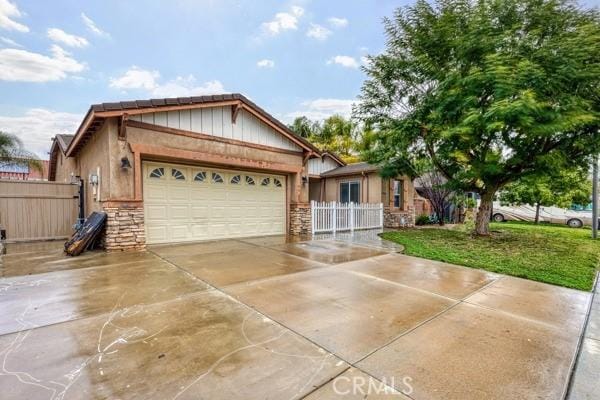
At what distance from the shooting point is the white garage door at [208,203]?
7809 mm

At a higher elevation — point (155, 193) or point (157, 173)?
point (157, 173)

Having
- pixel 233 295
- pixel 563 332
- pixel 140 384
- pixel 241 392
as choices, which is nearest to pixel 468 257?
pixel 563 332

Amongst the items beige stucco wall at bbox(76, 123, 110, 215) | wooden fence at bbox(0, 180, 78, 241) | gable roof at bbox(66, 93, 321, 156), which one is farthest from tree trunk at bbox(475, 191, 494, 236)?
wooden fence at bbox(0, 180, 78, 241)

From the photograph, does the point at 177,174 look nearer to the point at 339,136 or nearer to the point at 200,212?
the point at 200,212

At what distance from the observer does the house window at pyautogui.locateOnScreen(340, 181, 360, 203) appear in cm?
1389

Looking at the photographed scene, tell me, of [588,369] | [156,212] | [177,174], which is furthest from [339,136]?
[588,369]

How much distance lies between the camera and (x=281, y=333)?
2748mm

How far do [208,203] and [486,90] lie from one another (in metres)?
8.73

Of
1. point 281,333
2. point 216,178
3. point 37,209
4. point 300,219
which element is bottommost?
point 281,333

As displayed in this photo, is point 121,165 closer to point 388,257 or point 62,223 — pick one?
point 62,223

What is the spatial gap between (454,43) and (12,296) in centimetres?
1177

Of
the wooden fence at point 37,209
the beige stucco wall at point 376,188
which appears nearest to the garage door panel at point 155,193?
the wooden fence at point 37,209

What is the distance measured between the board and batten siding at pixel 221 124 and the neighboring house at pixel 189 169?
3 centimetres

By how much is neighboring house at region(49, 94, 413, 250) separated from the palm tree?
526 centimetres
